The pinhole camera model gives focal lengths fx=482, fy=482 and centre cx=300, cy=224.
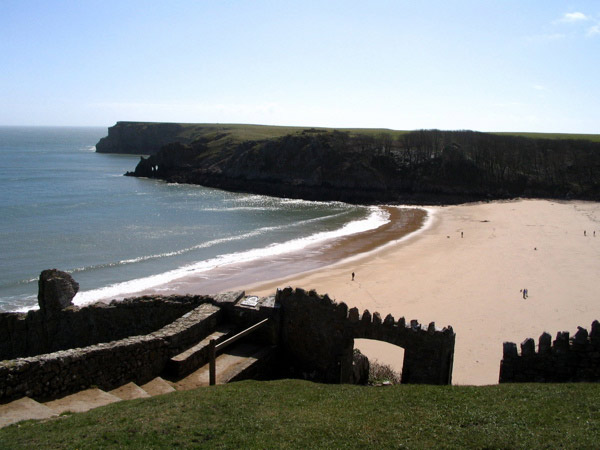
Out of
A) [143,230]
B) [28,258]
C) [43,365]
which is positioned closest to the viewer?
[43,365]

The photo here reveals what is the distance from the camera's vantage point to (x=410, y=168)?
84188 millimetres

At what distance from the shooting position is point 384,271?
3594cm

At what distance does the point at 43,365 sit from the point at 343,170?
76473mm

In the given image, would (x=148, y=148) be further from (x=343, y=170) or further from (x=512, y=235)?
(x=512, y=235)

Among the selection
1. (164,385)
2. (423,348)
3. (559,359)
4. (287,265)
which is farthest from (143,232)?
(559,359)

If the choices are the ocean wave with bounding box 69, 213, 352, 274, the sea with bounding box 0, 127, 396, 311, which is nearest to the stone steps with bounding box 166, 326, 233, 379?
the sea with bounding box 0, 127, 396, 311

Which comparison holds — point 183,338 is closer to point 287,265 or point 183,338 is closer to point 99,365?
point 99,365

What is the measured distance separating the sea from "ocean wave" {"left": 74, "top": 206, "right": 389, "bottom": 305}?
73mm

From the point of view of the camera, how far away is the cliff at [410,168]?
7850cm

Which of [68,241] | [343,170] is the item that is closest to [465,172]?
[343,170]

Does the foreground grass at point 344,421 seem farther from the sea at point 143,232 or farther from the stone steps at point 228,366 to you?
the sea at point 143,232

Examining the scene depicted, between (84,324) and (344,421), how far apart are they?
10.0 m

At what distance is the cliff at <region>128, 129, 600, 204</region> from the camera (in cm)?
7850

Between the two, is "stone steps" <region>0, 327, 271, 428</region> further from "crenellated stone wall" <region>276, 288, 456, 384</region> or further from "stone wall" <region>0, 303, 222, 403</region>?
"crenellated stone wall" <region>276, 288, 456, 384</region>
